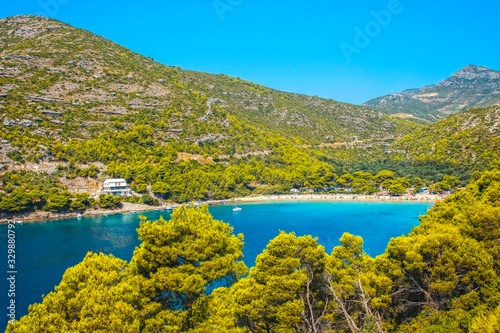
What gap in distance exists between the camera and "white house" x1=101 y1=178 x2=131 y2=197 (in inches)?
2299

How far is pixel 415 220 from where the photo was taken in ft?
154

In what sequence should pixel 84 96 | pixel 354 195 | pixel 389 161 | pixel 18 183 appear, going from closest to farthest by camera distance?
pixel 18 183 < pixel 354 195 < pixel 84 96 < pixel 389 161

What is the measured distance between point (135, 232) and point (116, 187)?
2260cm

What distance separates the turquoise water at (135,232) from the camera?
2543 centimetres

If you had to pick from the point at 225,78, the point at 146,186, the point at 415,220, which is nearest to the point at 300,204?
the point at 415,220

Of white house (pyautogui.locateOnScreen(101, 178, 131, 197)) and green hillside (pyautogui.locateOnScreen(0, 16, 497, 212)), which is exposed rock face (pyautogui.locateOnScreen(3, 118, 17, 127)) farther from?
white house (pyautogui.locateOnScreen(101, 178, 131, 197))

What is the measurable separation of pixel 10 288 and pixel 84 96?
68057 mm

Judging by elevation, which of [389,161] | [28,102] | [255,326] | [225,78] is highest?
[225,78]

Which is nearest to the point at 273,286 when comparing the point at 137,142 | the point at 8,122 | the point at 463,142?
the point at 137,142

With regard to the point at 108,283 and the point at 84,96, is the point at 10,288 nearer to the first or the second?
the point at 108,283

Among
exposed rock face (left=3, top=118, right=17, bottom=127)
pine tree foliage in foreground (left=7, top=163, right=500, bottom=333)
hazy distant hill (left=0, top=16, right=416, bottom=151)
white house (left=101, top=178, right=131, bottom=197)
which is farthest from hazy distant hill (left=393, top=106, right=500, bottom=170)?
exposed rock face (left=3, top=118, right=17, bottom=127)

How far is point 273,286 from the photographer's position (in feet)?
30.7

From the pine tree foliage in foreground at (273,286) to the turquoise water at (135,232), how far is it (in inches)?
554

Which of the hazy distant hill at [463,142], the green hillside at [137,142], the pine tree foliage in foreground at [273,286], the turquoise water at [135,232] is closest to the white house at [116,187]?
the green hillside at [137,142]
